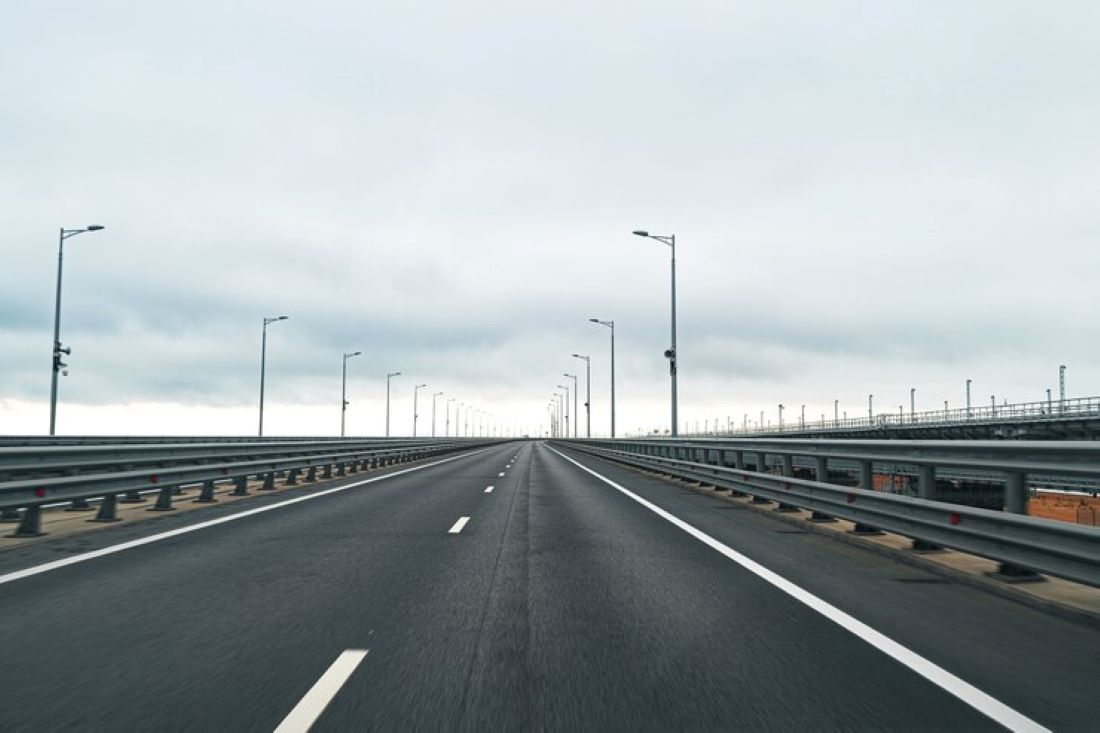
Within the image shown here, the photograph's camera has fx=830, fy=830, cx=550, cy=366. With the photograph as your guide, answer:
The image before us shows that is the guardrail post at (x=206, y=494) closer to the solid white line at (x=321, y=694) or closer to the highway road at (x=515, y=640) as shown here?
the highway road at (x=515, y=640)

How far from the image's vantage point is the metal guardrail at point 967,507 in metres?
6.02

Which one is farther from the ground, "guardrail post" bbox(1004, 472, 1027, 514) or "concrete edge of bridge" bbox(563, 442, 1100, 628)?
"guardrail post" bbox(1004, 472, 1027, 514)

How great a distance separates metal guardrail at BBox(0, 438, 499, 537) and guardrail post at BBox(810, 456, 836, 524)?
31.2 feet

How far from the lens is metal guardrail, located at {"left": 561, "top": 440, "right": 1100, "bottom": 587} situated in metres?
6.02

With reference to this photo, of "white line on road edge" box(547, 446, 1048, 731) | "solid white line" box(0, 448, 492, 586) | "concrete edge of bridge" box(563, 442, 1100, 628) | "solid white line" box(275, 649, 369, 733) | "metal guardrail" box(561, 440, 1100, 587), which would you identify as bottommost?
"solid white line" box(275, 649, 369, 733)

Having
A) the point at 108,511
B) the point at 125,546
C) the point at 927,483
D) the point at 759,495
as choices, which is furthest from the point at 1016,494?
the point at 108,511

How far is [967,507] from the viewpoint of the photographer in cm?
753

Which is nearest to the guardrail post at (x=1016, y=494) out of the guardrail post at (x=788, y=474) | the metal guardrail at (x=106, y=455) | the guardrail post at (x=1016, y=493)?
the guardrail post at (x=1016, y=493)

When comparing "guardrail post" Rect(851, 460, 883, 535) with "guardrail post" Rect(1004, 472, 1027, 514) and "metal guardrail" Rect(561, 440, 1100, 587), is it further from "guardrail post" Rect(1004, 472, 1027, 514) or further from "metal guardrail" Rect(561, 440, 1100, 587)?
"guardrail post" Rect(1004, 472, 1027, 514)

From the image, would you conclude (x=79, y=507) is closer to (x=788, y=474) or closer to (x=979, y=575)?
(x=788, y=474)

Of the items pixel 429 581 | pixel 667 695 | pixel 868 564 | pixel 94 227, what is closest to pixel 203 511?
pixel 429 581

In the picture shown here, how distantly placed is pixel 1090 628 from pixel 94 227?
35423 millimetres

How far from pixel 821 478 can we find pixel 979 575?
393 cm

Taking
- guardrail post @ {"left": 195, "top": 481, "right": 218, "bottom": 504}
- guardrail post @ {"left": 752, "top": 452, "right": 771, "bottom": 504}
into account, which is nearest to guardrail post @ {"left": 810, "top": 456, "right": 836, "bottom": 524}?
guardrail post @ {"left": 752, "top": 452, "right": 771, "bottom": 504}
